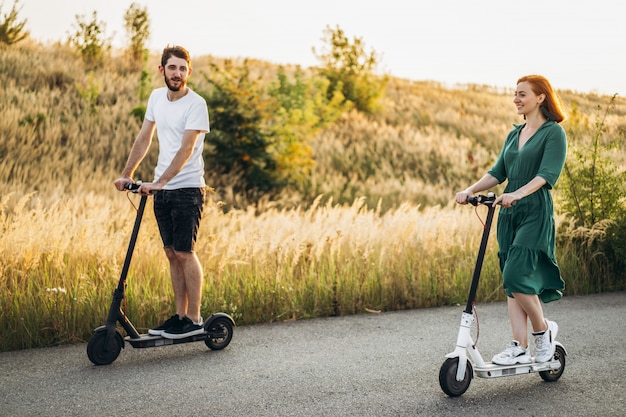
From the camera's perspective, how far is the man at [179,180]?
18.1 feet

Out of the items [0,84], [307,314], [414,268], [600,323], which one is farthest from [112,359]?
[0,84]

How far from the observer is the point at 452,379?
15.1 feet

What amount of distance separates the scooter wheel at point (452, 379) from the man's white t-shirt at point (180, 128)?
2.34 meters

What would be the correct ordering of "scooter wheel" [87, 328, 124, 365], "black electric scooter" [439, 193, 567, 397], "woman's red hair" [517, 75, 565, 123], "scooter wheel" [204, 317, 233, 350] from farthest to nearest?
"scooter wheel" [204, 317, 233, 350]
"scooter wheel" [87, 328, 124, 365]
"woman's red hair" [517, 75, 565, 123]
"black electric scooter" [439, 193, 567, 397]

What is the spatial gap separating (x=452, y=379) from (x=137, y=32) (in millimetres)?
24071

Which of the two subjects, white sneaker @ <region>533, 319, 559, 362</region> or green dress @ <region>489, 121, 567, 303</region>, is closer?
green dress @ <region>489, 121, 567, 303</region>

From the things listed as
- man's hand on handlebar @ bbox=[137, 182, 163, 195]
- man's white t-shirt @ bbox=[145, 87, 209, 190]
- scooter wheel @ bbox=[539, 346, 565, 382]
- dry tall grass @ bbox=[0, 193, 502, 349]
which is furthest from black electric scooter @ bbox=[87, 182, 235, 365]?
scooter wheel @ bbox=[539, 346, 565, 382]

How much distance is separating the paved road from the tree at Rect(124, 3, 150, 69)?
2093cm

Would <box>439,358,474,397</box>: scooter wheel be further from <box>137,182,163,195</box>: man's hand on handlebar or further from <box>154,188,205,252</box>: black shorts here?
<box>137,182,163,195</box>: man's hand on handlebar

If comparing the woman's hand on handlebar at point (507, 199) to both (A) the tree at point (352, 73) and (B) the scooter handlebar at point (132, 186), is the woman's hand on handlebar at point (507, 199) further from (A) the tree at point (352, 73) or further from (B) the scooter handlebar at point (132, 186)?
(A) the tree at point (352, 73)

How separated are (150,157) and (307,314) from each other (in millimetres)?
14102

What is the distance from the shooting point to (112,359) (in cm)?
542

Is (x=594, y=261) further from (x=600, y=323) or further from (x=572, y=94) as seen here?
(x=572, y=94)

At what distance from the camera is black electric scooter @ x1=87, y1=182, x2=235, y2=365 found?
5375 millimetres
